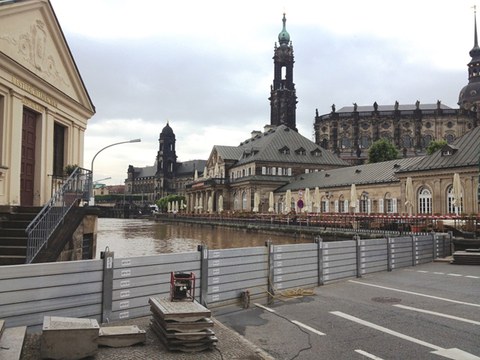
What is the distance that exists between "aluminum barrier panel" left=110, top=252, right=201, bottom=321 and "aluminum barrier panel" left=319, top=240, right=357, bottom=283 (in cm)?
539

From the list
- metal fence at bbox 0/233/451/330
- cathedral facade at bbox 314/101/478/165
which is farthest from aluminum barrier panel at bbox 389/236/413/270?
cathedral facade at bbox 314/101/478/165

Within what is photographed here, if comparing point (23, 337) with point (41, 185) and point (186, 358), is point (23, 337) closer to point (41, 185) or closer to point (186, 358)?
point (186, 358)

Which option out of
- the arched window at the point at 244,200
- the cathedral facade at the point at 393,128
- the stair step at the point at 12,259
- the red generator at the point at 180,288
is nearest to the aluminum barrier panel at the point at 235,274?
the red generator at the point at 180,288

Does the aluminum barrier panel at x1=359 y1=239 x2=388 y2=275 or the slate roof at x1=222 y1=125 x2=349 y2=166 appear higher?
the slate roof at x1=222 y1=125 x2=349 y2=166

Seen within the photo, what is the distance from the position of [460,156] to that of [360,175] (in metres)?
20.1

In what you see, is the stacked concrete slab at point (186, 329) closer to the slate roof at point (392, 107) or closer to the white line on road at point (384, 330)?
the white line on road at point (384, 330)

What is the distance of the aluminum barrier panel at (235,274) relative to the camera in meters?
9.97

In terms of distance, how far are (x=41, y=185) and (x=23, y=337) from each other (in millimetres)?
9157

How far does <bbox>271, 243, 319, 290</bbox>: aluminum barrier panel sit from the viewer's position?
11562mm

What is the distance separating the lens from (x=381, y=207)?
53125 mm

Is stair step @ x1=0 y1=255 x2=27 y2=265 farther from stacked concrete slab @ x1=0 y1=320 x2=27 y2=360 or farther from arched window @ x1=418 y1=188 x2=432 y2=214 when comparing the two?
arched window @ x1=418 y1=188 x2=432 y2=214

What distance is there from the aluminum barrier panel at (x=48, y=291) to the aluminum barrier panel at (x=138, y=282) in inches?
13.5

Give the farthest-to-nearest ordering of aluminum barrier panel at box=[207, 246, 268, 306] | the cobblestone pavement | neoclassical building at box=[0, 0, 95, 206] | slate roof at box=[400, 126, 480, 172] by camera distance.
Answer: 1. slate roof at box=[400, 126, 480, 172]
2. neoclassical building at box=[0, 0, 95, 206]
3. aluminum barrier panel at box=[207, 246, 268, 306]
4. the cobblestone pavement

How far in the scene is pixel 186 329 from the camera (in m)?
6.65
